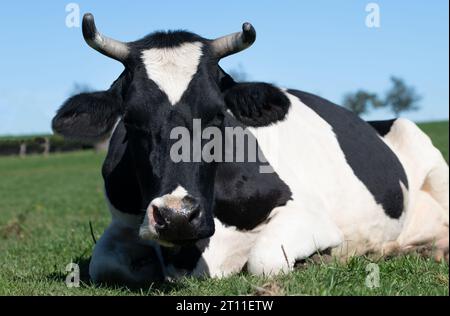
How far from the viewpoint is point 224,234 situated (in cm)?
682

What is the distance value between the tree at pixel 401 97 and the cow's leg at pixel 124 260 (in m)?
130

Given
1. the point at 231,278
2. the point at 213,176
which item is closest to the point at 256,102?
the point at 213,176

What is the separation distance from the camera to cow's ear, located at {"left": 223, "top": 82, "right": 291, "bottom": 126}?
6.68 metres

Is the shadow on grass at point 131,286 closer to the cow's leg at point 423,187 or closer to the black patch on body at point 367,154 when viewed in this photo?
the black patch on body at point 367,154

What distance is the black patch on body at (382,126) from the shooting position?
10.4m

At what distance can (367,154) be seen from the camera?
29.6 feet

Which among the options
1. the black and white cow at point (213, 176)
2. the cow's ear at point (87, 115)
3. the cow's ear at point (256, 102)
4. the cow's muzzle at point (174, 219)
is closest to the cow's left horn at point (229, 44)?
the black and white cow at point (213, 176)

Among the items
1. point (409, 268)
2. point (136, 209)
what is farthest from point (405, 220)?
point (136, 209)

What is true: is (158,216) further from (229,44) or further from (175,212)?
(229,44)

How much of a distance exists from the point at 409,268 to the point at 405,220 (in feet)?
10.4

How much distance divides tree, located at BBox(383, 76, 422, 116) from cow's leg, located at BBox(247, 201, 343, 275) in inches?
5107

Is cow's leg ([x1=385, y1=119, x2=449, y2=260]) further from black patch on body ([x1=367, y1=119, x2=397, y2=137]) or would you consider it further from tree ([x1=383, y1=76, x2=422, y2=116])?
tree ([x1=383, y1=76, x2=422, y2=116])
